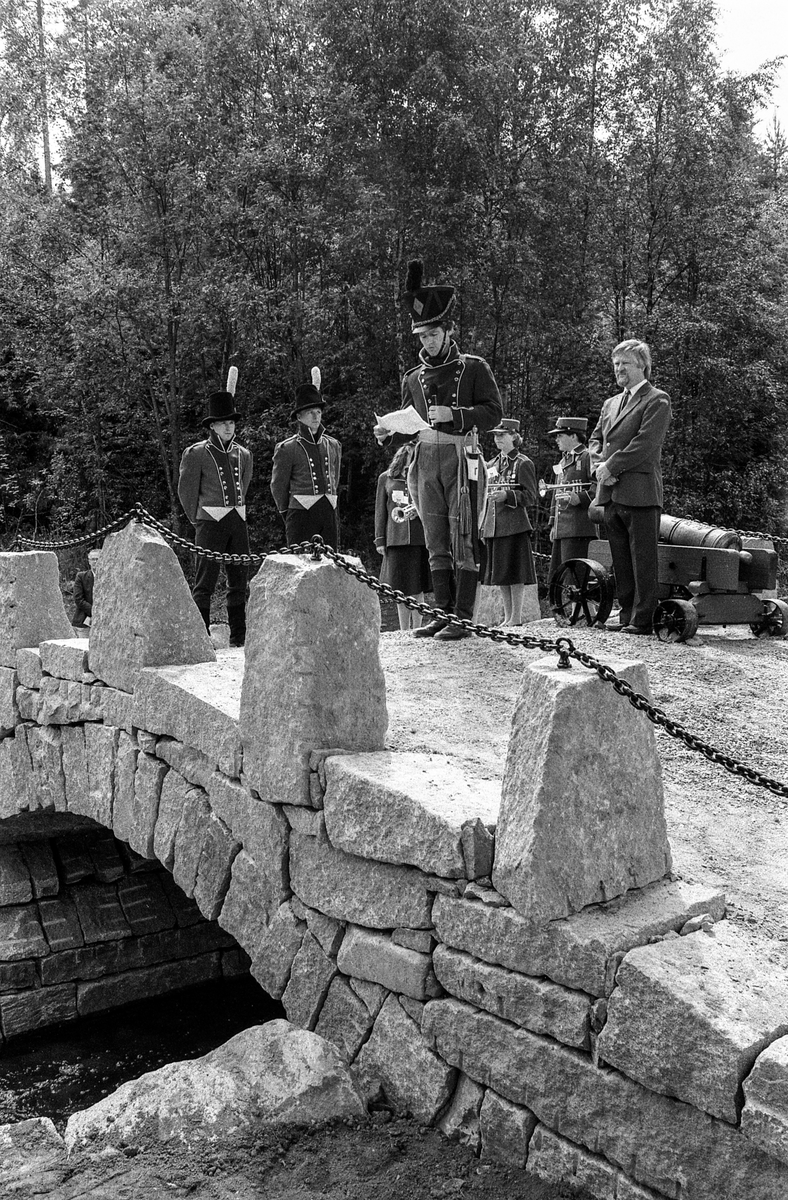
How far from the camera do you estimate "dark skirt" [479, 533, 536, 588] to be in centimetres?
902

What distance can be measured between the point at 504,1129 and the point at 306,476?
658cm

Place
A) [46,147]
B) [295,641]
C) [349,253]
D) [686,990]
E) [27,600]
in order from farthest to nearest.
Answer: [46,147] → [349,253] → [27,600] → [295,641] → [686,990]

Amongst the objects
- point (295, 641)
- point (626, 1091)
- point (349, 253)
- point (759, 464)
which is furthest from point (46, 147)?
point (626, 1091)

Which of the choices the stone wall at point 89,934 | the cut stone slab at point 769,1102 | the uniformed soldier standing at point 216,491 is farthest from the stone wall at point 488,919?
the uniformed soldier standing at point 216,491

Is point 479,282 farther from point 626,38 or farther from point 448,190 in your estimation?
point 626,38

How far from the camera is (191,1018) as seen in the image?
7.14 metres

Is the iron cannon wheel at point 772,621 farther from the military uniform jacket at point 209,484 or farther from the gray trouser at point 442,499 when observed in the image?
the military uniform jacket at point 209,484

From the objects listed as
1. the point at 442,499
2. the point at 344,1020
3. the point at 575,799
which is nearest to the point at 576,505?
the point at 442,499

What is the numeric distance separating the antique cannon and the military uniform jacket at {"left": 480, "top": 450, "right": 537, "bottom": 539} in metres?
1.49

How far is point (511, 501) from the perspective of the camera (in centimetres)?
927

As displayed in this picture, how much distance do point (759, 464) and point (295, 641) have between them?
57.3 ft

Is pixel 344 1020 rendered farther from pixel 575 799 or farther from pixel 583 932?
pixel 575 799

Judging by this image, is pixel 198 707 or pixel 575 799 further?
pixel 198 707

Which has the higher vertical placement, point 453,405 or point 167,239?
point 167,239
